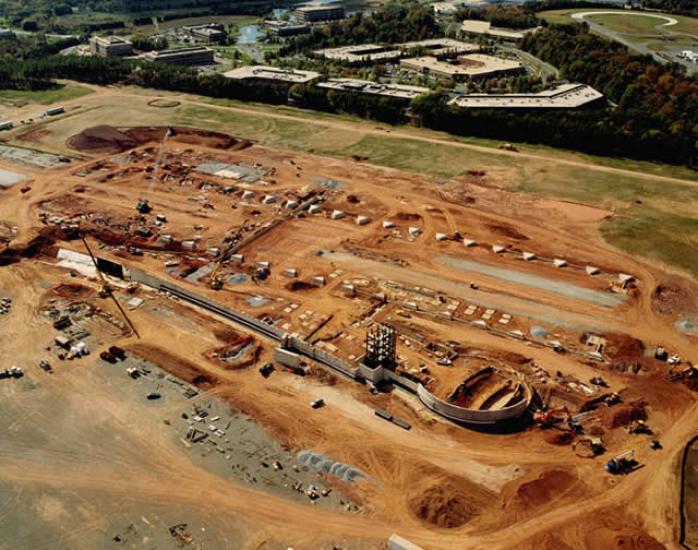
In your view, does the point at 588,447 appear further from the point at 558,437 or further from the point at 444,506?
the point at 444,506

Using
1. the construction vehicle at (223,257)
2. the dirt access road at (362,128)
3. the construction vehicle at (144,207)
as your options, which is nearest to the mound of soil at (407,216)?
the construction vehicle at (223,257)

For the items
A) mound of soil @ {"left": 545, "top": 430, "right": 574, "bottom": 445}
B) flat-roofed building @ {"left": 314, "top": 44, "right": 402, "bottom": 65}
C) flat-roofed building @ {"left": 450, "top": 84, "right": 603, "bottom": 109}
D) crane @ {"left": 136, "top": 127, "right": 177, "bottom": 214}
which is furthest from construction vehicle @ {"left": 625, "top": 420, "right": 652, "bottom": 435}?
flat-roofed building @ {"left": 314, "top": 44, "right": 402, "bottom": 65}

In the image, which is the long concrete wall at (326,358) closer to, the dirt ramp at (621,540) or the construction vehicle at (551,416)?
the construction vehicle at (551,416)

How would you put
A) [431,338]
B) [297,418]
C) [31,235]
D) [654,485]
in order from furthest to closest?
[31,235]
[431,338]
[297,418]
[654,485]

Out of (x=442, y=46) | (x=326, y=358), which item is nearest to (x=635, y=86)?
(x=442, y=46)

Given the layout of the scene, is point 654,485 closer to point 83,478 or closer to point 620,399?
point 620,399

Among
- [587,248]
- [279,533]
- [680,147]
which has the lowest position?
[279,533]

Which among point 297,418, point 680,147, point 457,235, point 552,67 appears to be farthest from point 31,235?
point 552,67
